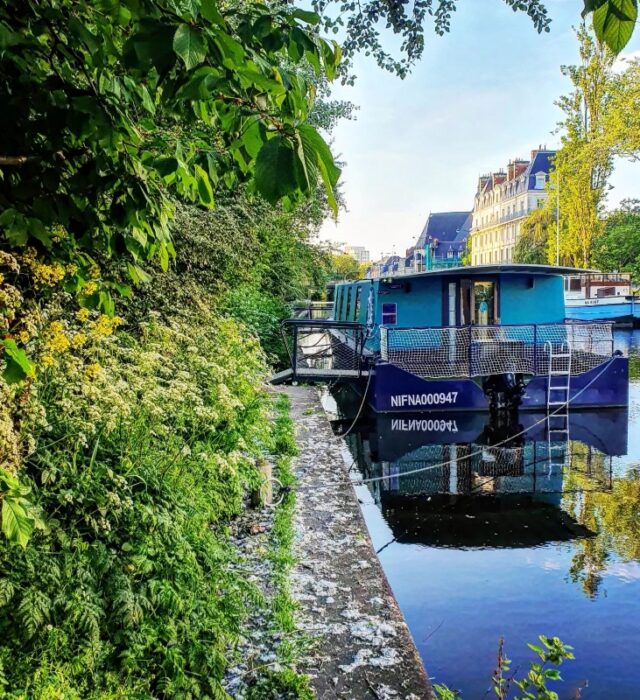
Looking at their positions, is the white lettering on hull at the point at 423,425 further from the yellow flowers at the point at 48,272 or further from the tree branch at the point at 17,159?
the tree branch at the point at 17,159

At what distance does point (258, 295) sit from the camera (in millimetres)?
16453

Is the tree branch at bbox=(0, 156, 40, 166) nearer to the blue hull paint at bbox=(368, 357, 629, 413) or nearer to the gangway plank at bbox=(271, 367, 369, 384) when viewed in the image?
the gangway plank at bbox=(271, 367, 369, 384)

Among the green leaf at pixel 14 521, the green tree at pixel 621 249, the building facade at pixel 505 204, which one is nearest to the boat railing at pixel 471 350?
the green leaf at pixel 14 521

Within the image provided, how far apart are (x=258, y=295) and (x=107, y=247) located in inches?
542

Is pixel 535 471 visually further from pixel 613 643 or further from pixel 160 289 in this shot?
pixel 160 289

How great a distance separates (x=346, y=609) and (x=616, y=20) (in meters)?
4.06

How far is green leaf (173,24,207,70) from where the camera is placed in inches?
51.6


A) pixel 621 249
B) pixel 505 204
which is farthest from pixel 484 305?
pixel 505 204

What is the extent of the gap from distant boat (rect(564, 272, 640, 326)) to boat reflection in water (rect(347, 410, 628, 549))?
79.8 feet

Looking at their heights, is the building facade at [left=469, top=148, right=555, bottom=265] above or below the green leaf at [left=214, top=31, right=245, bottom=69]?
above

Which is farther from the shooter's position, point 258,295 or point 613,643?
point 258,295

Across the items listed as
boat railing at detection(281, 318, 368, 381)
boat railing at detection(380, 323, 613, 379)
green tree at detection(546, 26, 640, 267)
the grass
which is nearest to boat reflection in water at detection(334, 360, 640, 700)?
the grass

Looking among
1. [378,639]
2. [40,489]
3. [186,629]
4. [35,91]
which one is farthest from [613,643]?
[35,91]

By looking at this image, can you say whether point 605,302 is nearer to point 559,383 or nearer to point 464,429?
point 559,383
